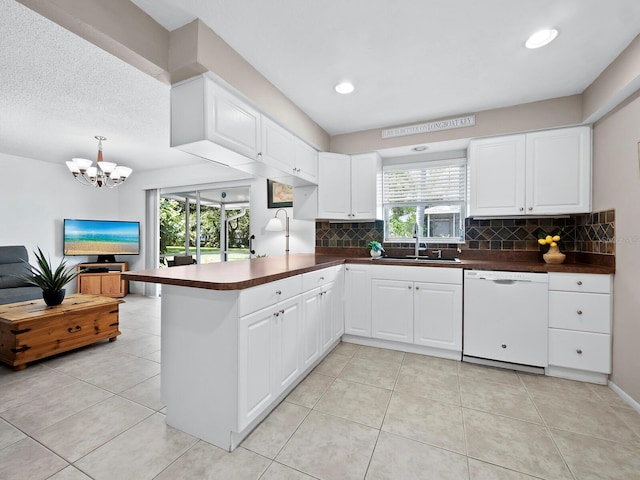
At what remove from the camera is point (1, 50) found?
1.97m

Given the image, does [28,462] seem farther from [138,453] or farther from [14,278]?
[14,278]

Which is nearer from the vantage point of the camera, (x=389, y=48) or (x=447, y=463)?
(x=447, y=463)

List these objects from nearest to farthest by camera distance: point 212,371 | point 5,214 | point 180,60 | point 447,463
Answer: point 447,463 < point 212,371 < point 180,60 < point 5,214

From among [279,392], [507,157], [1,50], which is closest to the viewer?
[279,392]

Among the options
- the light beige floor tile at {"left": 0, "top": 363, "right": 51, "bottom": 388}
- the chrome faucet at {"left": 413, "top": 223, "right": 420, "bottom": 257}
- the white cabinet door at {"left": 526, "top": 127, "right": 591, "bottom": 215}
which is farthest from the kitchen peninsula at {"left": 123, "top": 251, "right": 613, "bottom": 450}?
the light beige floor tile at {"left": 0, "top": 363, "right": 51, "bottom": 388}

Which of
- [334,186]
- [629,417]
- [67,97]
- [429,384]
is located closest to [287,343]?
[429,384]

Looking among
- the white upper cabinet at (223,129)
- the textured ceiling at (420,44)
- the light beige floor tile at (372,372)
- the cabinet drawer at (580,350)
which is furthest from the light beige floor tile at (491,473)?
the textured ceiling at (420,44)

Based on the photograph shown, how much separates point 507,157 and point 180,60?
284 cm

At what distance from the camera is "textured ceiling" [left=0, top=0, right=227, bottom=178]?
1.89 metres

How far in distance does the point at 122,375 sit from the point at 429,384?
2500 millimetres

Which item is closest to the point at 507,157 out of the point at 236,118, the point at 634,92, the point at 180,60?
the point at 634,92

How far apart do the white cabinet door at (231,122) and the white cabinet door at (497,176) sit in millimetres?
2148

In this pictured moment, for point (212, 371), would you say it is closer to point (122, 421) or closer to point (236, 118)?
point (122, 421)

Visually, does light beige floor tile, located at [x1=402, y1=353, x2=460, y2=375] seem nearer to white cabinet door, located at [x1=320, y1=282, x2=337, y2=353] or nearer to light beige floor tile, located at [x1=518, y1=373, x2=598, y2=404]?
light beige floor tile, located at [x1=518, y1=373, x2=598, y2=404]
